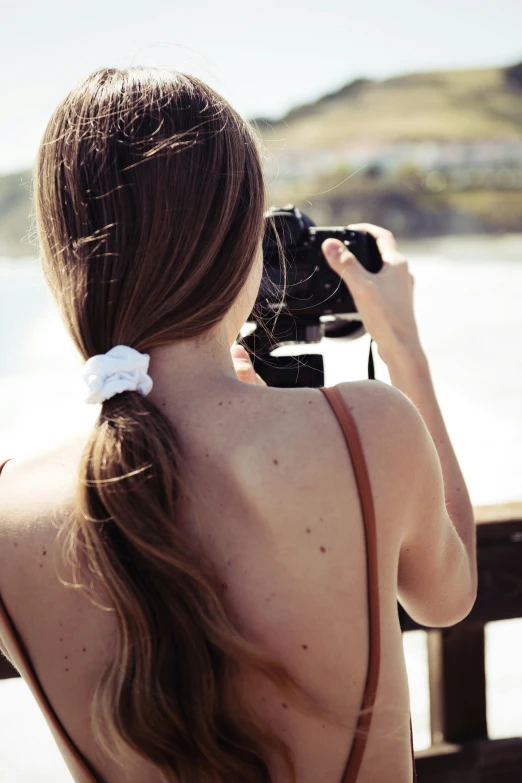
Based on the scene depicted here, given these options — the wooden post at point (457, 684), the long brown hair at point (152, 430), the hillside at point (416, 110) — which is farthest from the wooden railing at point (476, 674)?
the hillside at point (416, 110)

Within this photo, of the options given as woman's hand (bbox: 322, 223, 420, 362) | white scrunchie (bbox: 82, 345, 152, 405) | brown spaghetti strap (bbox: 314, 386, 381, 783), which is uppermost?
white scrunchie (bbox: 82, 345, 152, 405)

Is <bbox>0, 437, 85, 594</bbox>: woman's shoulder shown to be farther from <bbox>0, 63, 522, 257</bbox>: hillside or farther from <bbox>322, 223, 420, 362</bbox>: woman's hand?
<bbox>0, 63, 522, 257</bbox>: hillside

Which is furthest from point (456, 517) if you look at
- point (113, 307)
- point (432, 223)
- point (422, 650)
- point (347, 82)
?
point (347, 82)

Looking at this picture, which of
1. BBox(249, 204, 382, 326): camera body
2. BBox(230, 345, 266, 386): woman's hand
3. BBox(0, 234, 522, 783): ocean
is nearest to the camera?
BBox(230, 345, 266, 386): woman's hand

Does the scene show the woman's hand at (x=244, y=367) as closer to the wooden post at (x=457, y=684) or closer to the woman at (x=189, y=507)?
the woman at (x=189, y=507)

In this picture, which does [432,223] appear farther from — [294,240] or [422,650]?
[294,240]

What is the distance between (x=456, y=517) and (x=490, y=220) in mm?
36017

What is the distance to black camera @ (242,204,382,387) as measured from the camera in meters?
1.24

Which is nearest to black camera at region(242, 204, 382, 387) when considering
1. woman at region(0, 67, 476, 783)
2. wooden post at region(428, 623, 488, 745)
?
woman at region(0, 67, 476, 783)

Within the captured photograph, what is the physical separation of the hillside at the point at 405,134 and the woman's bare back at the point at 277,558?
92.2ft

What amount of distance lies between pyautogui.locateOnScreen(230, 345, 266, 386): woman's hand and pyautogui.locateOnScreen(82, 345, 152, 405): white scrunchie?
0.27 meters

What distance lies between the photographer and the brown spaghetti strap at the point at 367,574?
86cm

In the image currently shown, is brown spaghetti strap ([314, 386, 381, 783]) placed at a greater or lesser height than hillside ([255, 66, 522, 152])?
greater

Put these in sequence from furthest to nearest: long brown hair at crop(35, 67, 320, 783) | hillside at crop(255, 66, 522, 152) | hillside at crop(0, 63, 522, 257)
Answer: hillside at crop(255, 66, 522, 152) → hillside at crop(0, 63, 522, 257) → long brown hair at crop(35, 67, 320, 783)
